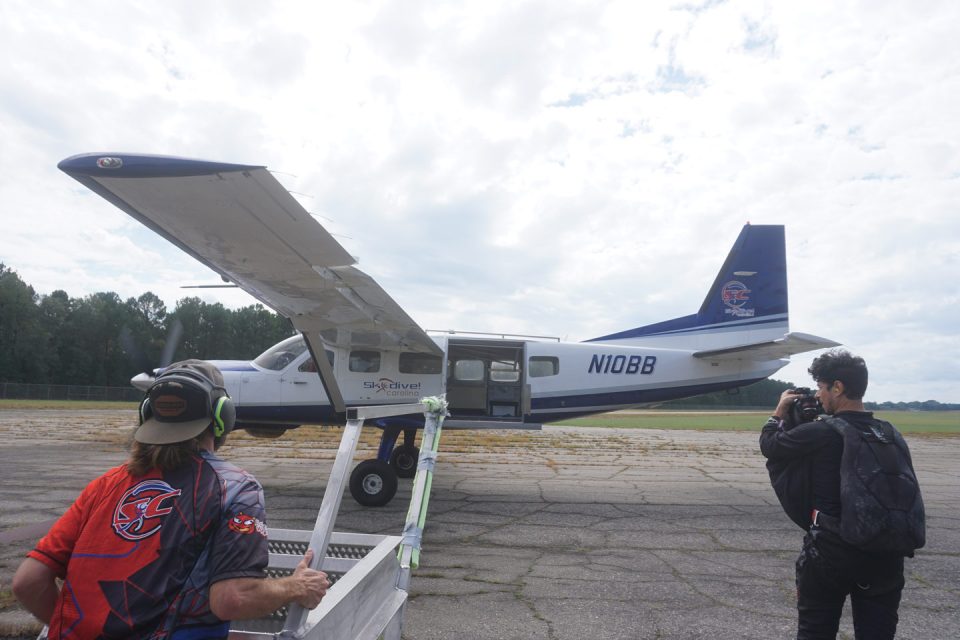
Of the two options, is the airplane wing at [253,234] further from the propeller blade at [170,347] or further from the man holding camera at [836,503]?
the man holding camera at [836,503]

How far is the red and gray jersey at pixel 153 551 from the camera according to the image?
1657 mm

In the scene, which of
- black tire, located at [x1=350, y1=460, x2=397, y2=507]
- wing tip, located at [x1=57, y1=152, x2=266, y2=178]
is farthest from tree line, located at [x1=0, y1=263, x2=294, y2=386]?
wing tip, located at [x1=57, y1=152, x2=266, y2=178]

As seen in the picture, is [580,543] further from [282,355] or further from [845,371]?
[282,355]

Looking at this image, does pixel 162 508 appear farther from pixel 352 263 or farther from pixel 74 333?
pixel 74 333

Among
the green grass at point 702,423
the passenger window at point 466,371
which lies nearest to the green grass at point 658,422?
the green grass at point 702,423

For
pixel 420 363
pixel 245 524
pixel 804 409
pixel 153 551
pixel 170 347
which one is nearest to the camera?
pixel 153 551

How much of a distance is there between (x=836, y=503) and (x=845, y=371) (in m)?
0.64

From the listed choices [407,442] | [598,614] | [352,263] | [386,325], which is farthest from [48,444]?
[598,614]

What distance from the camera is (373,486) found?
857 centimetres

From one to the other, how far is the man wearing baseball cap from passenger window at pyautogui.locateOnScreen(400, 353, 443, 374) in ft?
28.1

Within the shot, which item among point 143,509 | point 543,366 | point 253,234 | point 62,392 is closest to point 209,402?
point 143,509

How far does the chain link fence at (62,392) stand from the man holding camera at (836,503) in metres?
55.3

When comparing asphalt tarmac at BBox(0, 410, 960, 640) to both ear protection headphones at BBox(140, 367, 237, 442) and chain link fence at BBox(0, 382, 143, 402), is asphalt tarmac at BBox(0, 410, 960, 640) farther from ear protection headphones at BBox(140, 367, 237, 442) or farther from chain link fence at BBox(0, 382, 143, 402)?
chain link fence at BBox(0, 382, 143, 402)

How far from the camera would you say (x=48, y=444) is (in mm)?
15648
